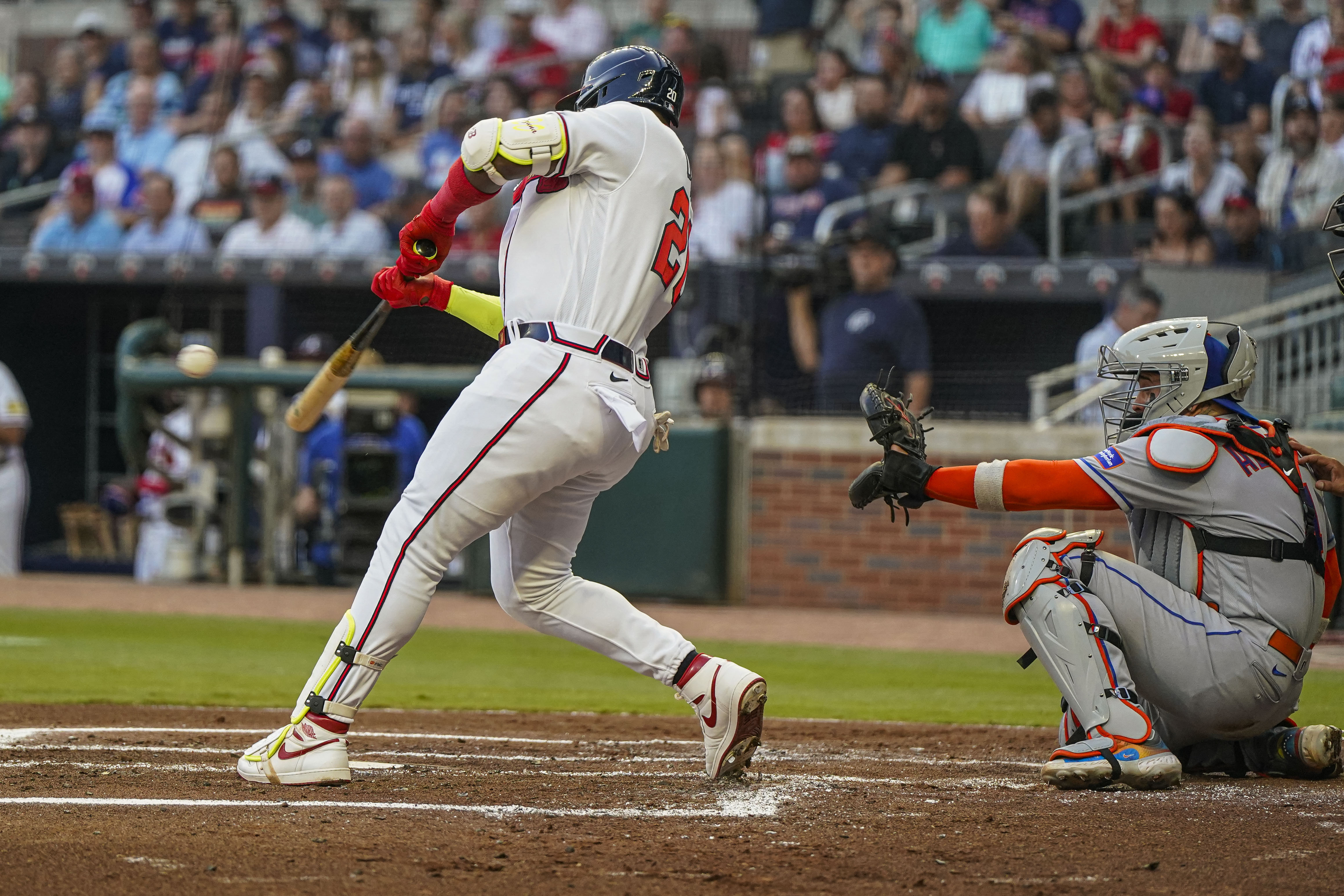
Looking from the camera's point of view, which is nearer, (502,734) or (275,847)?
(275,847)

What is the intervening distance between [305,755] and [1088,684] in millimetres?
2028

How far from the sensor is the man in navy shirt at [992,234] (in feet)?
37.2

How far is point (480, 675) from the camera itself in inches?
299

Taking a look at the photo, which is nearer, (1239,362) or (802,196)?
(1239,362)

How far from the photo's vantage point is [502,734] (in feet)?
17.1

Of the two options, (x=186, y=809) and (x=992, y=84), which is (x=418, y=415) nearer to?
(x=992, y=84)

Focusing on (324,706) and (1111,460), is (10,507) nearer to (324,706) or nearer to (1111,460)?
(324,706)

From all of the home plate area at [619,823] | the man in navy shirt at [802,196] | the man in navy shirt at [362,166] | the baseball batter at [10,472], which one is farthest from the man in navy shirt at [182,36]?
the home plate area at [619,823]

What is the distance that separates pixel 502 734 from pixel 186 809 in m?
1.82

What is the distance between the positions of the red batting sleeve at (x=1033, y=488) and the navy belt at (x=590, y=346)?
85 cm

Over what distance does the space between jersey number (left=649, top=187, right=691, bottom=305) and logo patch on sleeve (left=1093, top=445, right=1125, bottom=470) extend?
3.95 feet

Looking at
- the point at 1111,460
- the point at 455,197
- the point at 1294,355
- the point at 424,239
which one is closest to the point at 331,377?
the point at 424,239

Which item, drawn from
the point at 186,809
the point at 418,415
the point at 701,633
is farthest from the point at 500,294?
the point at 418,415

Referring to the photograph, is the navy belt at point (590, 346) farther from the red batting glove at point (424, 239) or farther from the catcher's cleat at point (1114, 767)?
the catcher's cleat at point (1114, 767)
